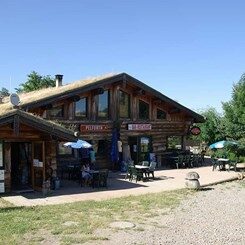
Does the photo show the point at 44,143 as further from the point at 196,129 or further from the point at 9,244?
the point at 196,129

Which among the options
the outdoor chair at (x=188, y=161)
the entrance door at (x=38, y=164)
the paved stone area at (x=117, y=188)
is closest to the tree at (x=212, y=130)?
the outdoor chair at (x=188, y=161)

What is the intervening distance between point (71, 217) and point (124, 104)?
15.6 metres

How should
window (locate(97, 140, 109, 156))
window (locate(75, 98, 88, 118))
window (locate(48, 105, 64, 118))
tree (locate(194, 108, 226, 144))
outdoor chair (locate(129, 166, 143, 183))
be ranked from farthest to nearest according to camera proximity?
tree (locate(194, 108, 226, 144)), window (locate(97, 140, 109, 156)), window (locate(75, 98, 88, 118)), window (locate(48, 105, 64, 118)), outdoor chair (locate(129, 166, 143, 183))

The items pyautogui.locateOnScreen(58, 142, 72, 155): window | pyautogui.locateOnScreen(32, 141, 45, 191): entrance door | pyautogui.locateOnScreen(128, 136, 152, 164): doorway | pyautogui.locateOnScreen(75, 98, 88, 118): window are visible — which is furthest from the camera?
pyautogui.locateOnScreen(128, 136, 152, 164): doorway

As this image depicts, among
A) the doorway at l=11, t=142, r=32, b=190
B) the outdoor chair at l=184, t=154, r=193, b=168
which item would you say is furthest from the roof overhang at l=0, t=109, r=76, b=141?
the outdoor chair at l=184, t=154, r=193, b=168

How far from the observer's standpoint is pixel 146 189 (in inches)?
790

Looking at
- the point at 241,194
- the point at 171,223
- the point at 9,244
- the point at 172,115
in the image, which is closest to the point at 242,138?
the point at 172,115

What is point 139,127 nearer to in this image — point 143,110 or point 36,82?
point 143,110

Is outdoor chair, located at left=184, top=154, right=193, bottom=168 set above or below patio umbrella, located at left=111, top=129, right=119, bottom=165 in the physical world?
below

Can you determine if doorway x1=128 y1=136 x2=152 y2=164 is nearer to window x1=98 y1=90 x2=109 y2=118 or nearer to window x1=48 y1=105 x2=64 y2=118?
window x1=98 y1=90 x2=109 y2=118

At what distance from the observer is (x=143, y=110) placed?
97.6 feet

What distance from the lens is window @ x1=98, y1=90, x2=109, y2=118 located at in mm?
27359

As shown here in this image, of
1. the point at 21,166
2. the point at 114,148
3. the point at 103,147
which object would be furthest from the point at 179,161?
the point at 21,166

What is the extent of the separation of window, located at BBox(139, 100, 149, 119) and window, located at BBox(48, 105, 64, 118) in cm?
612
